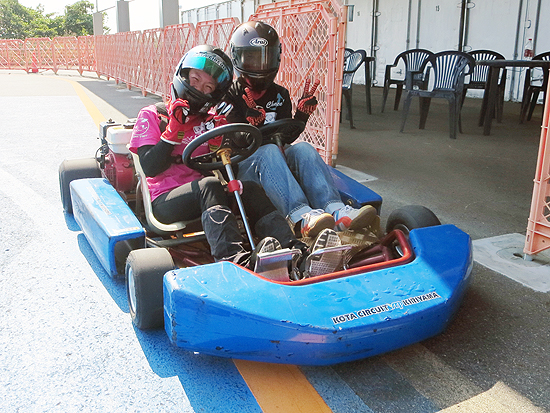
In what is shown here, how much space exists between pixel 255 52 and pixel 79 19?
4840 centimetres

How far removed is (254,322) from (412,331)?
0.61 meters

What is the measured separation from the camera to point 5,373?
2.07 m

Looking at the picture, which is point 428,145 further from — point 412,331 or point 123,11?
point 123,11

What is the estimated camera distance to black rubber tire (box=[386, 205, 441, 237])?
2.69 m

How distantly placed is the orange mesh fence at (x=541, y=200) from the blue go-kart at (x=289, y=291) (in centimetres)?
80

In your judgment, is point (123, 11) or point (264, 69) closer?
point (264, 69)

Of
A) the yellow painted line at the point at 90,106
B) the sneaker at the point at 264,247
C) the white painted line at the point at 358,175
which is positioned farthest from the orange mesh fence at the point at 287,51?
the sneaker at the point at 264,247

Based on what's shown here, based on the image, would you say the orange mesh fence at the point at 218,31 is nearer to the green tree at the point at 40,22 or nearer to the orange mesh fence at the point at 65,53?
the orange mesh fence at the point at 65,53

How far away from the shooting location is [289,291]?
2.01 meters

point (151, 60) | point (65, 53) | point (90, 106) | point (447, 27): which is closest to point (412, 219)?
point (90, 106)

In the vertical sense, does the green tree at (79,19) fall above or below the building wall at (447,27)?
above

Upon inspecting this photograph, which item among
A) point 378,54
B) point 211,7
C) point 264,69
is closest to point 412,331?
point 264,69

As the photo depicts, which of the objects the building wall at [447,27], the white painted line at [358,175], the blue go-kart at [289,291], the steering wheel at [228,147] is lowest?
the white painted line at [358,175]

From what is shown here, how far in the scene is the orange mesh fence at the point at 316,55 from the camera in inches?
199
